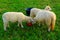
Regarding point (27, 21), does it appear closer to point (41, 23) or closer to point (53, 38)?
point (41, 23)

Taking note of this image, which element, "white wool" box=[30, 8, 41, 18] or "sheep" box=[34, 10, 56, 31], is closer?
"sheep" box=[34, 10, 56, 31]

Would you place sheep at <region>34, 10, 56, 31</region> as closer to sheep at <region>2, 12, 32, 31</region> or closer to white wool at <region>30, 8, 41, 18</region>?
Answer: sheep at <region>2, 12, 32, 31</region>

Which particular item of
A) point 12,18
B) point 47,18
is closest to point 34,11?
point 47,18

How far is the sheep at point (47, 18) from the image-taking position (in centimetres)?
767

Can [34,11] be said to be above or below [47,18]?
above

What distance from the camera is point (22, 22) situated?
866cm

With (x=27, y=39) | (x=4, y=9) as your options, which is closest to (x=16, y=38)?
(x=27, y=39)

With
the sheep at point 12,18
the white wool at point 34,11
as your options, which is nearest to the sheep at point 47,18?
the sheep at point 12,18

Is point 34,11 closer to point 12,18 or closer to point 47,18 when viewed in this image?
point 47,18

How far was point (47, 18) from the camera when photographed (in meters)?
7.68

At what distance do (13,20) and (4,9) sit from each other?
3.02 meters

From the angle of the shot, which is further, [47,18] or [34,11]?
[34,11]

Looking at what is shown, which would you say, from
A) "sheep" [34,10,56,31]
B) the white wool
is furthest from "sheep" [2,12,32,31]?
the white wool

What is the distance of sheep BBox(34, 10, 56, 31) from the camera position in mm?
7668
